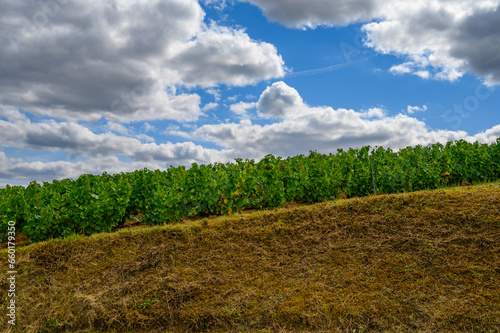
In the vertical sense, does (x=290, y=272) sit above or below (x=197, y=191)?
below

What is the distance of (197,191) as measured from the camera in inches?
347

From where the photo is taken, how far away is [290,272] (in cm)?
628

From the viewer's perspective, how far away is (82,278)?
6832mm

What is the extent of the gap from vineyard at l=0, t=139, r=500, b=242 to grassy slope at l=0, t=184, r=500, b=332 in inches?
33.5

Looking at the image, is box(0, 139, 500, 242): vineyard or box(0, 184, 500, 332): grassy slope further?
box(0, 139, 500, 242): vineyard

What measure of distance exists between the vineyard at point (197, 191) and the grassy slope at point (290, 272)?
0.85m

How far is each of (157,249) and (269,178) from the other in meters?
3.47

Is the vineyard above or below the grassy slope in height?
above

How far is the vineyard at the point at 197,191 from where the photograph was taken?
8422 mm

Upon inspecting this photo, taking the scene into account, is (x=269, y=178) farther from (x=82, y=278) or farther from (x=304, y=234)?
(x=82, y=278)

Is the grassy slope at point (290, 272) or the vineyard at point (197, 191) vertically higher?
the vineyard at point (197, 191)

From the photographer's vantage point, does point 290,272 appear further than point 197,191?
No

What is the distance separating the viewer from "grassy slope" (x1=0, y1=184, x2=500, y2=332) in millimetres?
5500

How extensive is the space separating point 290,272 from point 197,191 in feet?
11.4
